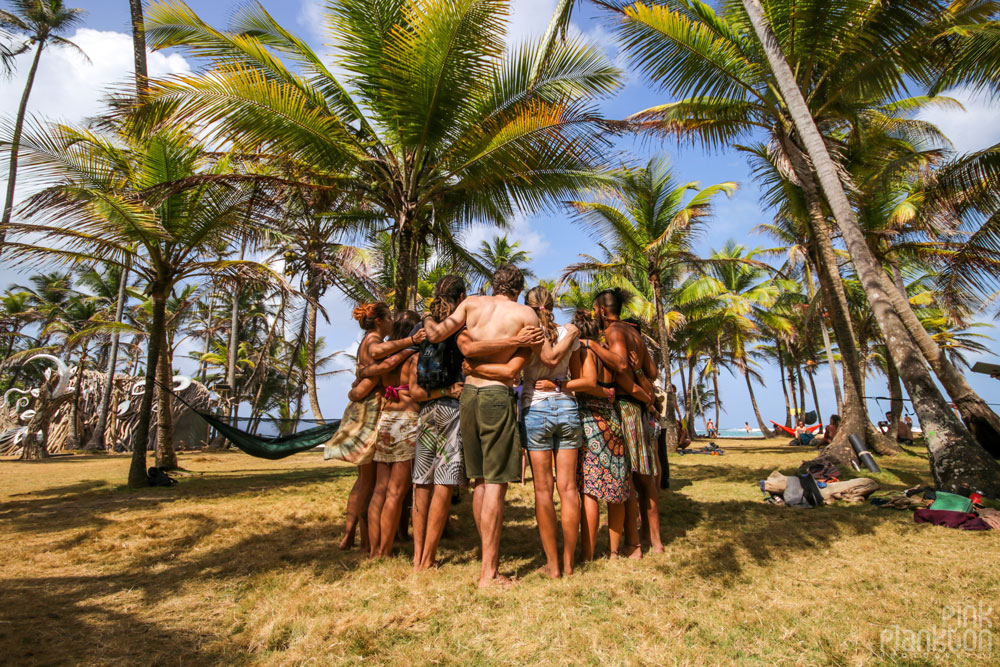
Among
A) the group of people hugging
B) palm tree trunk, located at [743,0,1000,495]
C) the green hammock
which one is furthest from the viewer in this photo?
the green hammock

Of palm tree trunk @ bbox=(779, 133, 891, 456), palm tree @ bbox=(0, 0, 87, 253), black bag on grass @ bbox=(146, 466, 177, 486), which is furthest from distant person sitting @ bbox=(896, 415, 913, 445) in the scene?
palm tree @ bbox=(0, 0, 87, 253)

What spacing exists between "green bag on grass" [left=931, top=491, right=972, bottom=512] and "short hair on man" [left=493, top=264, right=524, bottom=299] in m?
4.07

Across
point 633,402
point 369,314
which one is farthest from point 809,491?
point 369,314

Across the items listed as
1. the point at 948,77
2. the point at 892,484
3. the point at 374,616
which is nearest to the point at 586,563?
the point at 374,616

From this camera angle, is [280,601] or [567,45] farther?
[567,45]

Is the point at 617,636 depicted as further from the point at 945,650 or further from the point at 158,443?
the point at 158,443

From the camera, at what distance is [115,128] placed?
6766 mm

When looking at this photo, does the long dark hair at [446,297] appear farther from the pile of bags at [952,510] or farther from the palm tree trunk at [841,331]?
the palm tree trunk at [841,331]

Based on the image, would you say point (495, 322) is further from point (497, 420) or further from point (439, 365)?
point (497, 420)

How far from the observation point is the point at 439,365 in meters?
3.35

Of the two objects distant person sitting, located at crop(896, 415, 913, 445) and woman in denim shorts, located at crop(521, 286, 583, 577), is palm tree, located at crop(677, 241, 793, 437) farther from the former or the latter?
woman in denim shorts, located at crop(521, 286, 583, 577)

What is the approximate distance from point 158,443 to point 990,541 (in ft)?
37.2

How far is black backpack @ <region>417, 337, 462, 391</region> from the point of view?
11.0ft

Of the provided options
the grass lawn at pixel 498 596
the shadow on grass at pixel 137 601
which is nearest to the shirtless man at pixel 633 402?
the grass lawn at pixel 498 596
